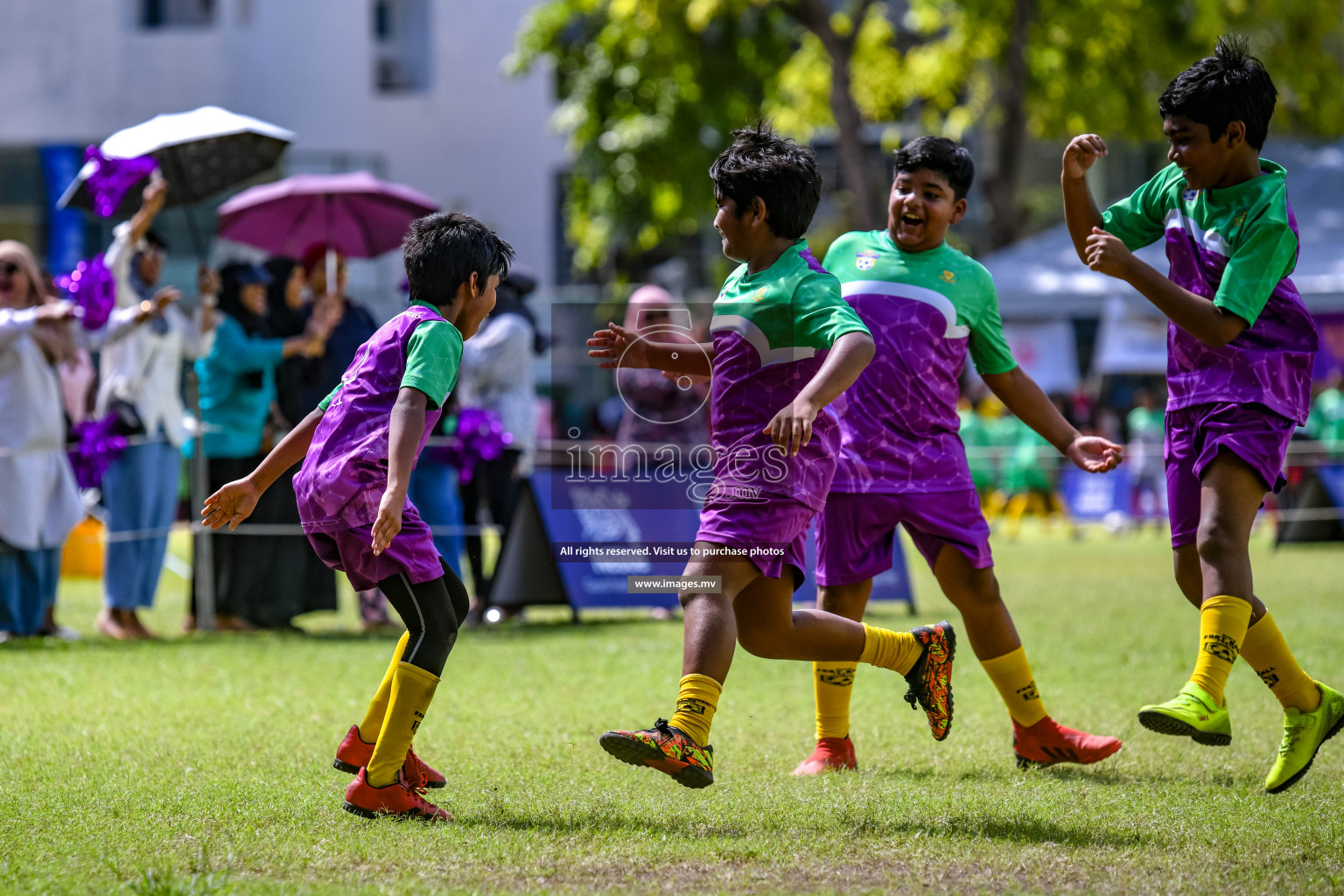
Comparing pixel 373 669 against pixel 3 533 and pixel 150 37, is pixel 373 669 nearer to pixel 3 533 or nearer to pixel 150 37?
pixel 3 533

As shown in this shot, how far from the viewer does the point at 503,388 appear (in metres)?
10.4

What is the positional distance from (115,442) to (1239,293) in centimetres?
656

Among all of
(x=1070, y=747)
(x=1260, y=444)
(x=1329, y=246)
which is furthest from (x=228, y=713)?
(x=1329, y=246)

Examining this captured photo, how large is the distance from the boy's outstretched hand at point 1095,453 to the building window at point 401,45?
28235 millimetres

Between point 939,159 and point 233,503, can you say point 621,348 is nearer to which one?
point 233,503

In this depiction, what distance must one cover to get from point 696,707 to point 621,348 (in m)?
1.06

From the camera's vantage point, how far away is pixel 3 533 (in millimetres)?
8695

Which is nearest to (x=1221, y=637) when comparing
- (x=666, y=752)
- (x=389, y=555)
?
(x=666, y=752)

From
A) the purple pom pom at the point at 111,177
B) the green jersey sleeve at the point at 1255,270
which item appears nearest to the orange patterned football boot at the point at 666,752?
the green jersey sleeve at the point at 1255,270

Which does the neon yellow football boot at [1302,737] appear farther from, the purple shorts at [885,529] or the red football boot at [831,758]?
the red football boot at [831,758]

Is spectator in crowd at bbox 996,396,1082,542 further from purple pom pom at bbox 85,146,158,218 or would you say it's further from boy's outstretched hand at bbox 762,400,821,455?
boy's outstretched hand at bbox 762,400,821,455

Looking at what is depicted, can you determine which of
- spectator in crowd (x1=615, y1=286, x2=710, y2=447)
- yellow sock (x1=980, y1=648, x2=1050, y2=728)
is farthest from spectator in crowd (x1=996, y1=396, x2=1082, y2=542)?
yellow sock (x1=980, y1=648, x2=1050, y2=728)

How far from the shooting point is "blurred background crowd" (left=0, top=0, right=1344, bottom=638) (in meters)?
9.20

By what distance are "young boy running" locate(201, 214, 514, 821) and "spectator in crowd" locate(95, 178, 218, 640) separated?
487 cm
